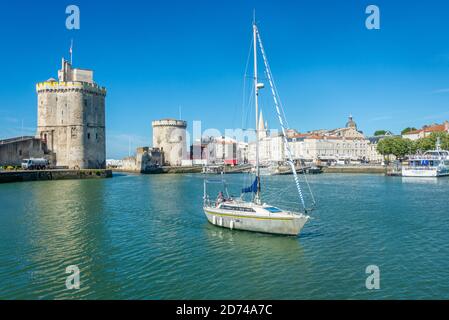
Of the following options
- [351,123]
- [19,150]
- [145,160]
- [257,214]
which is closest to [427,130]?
[351,123]

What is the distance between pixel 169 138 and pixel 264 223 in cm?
7300

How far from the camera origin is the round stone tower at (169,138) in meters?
89.2

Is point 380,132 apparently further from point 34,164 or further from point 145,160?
point 34,164

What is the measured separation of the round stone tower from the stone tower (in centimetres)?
2823

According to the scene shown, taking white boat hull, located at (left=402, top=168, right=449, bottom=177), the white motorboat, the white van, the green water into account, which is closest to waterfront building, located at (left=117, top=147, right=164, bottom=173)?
the white van

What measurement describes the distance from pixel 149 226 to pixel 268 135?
12451 cm

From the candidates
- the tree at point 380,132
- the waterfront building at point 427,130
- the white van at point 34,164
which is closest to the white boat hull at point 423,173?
the waterfront building at point 427,130

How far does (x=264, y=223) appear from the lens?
720 inches

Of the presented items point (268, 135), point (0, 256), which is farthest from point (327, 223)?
point (268, 135)

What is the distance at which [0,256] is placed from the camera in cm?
1507

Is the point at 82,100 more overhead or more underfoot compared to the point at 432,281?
more overhead
